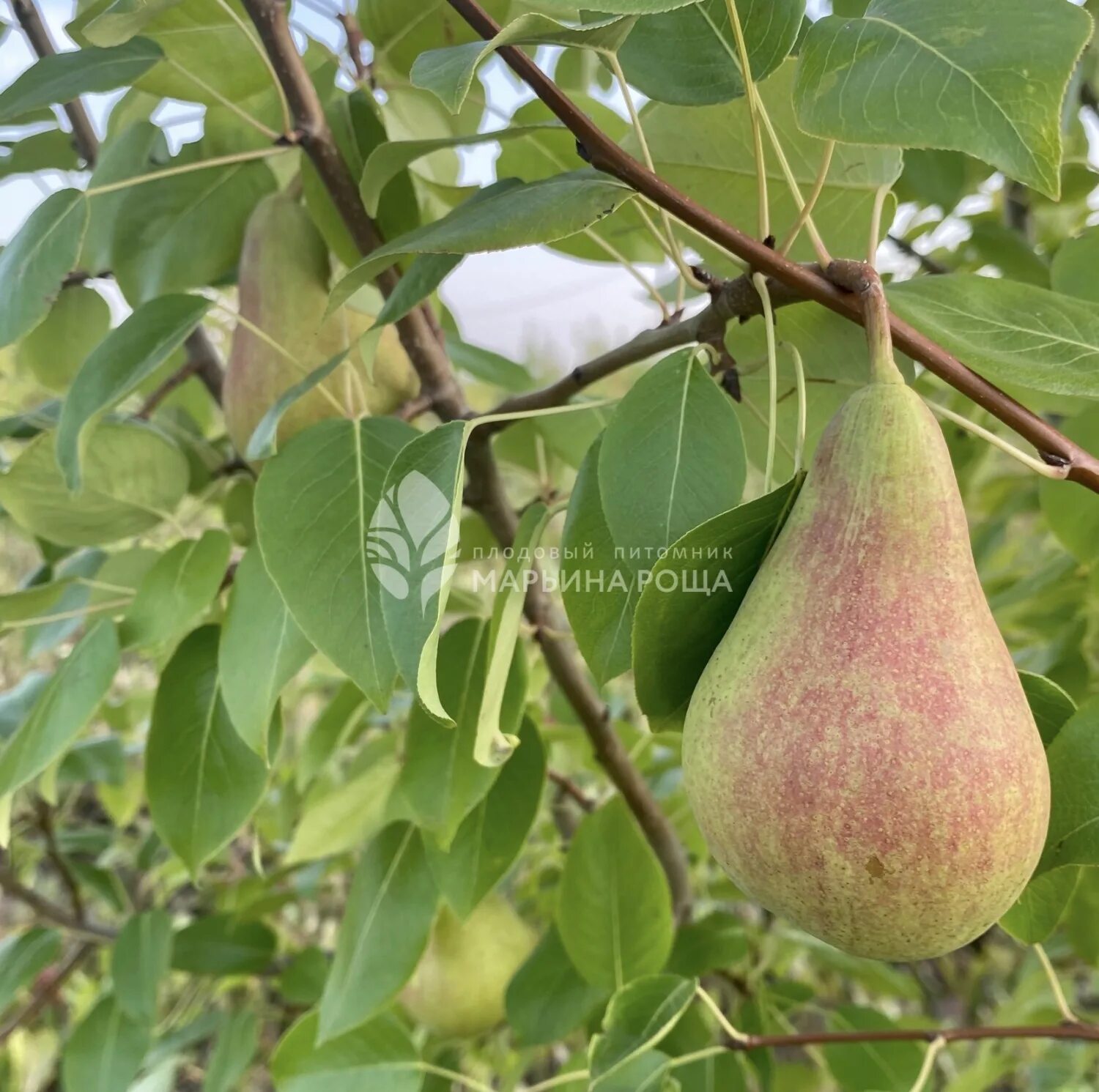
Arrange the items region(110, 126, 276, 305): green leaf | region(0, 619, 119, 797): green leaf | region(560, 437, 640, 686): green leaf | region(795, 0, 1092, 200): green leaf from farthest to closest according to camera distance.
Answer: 1. region(110, 126, 276, 305): green leaf
2. region(0, 619, 119, 797): green leaf
3. region(560, 437, 640, 686): green leaf
4. region(795, 0, 1092, 200): green leaf

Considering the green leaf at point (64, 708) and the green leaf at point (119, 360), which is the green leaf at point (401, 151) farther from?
the green leaf at point (64, 708)

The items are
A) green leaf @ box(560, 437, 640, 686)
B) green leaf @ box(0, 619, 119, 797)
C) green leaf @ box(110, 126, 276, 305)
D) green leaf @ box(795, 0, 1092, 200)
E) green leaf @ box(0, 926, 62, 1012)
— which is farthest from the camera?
green leaf @ box(0, 926, 62, 1012)

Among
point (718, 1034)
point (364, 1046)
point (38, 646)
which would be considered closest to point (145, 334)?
point (38, 646)

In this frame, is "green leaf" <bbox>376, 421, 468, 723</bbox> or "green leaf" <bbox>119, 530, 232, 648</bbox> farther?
"green leaf" <bbox>119, 530, 232, 648</bbox>

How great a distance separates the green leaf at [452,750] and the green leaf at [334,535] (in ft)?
0.32

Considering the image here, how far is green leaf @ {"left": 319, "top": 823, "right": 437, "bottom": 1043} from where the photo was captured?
0.50m

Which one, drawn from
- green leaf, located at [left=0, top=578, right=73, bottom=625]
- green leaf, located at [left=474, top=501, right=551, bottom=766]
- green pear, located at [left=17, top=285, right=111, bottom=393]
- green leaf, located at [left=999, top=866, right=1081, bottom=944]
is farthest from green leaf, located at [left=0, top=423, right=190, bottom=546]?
green leaf, located at [left=999, top=866, right=1081, bottom=944]

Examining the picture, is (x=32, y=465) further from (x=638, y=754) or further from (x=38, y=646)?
(x=638, y=754)

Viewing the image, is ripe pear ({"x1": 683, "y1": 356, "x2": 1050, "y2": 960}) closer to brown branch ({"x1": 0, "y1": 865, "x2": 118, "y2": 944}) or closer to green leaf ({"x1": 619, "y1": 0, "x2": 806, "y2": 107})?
green leaf ({"x1": 619, "y1": 0, "x2": 806, "y2": 107})

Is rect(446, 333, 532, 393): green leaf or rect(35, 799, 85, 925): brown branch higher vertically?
rect(446, 333, 532, 393): green leaf

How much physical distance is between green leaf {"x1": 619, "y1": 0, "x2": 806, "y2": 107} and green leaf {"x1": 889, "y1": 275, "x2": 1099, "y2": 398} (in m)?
0.09

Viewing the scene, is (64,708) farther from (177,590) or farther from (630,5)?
(630,5)

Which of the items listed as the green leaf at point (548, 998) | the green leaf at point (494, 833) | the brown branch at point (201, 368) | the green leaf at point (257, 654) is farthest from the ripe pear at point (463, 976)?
the brown branch at point (201, 368)

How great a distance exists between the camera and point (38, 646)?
57 centimetres
